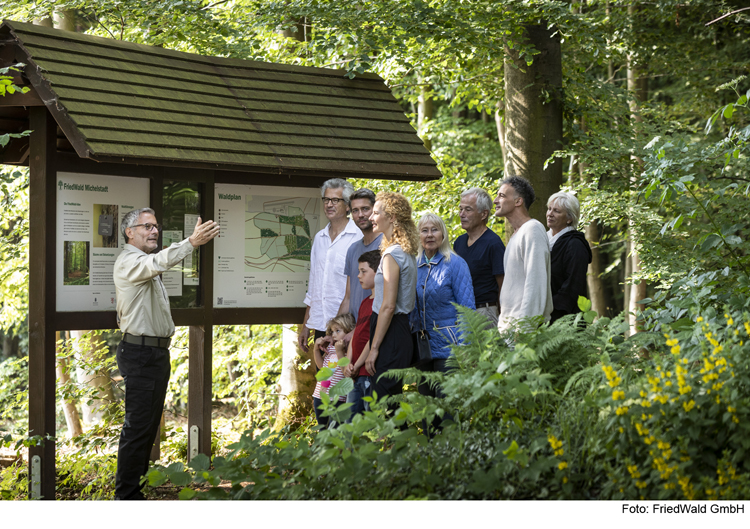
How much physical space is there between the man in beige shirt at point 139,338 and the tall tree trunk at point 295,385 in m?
3.23

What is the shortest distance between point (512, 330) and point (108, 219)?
322 centimetres

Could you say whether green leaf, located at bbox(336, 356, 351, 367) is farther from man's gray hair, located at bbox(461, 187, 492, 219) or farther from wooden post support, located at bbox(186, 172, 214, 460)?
wooden post support, located at bbox(186, 172, 214, 460)

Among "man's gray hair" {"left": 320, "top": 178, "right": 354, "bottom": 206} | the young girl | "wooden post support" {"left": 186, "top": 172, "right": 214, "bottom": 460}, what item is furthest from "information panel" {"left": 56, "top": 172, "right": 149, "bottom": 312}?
the young girl

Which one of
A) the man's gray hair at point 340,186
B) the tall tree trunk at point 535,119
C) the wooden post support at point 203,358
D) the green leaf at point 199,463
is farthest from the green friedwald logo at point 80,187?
the tall tree trunk at point 535,119

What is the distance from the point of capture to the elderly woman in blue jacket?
4.86 meters

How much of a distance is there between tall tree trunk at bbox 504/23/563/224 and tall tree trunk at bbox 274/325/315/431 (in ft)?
10.7

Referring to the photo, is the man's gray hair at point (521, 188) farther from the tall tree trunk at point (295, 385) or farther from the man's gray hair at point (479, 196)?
the tall tree trunk at point (295, 385)

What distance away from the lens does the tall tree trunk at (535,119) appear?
8148 millimetres

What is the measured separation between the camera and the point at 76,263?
5.29 m

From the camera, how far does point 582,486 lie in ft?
10.4

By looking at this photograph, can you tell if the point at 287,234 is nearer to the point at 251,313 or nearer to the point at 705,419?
the point at 251,313

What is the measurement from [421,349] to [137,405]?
2.12m

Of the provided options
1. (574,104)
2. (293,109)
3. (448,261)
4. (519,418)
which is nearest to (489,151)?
(574,104)

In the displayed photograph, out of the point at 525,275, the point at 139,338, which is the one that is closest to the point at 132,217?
the point at 139,338
